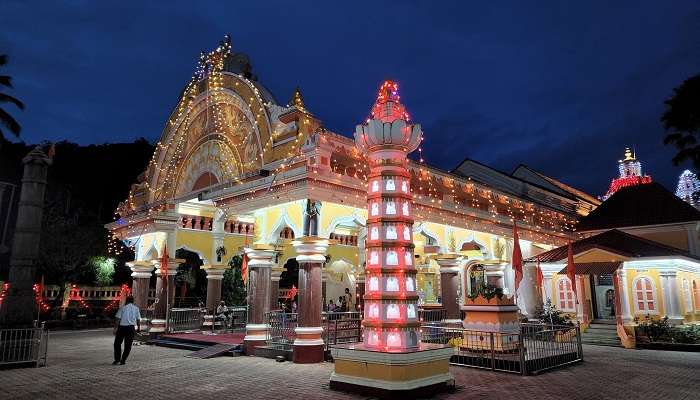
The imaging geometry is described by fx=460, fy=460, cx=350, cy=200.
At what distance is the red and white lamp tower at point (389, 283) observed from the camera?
288 inches

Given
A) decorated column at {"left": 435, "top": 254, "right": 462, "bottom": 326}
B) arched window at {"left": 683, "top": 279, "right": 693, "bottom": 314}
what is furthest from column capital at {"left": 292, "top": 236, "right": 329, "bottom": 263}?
arched window at {"left": 683, "top": 279, "right": 693, "bottom": 314}

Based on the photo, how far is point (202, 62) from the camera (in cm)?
1491

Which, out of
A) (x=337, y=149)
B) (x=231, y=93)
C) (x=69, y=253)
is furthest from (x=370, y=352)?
(x=69, y=253)

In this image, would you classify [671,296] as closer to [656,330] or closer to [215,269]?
[656,330]

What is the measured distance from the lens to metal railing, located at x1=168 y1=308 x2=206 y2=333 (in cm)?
1621

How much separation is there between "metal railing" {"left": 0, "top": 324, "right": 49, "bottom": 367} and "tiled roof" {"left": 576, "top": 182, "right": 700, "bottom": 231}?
21633 mm

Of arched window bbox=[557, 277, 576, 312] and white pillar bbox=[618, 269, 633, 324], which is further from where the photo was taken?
arched window bbox=[557, 277, 576, 312]

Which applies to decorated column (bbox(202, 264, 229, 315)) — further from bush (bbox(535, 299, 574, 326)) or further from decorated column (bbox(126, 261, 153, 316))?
bush (bbox(535, 299, 574, 326))

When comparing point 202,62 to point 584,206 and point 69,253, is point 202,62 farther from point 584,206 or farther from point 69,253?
point 584,206

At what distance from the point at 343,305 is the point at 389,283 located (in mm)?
12522

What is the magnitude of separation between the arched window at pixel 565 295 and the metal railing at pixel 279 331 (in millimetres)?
11365

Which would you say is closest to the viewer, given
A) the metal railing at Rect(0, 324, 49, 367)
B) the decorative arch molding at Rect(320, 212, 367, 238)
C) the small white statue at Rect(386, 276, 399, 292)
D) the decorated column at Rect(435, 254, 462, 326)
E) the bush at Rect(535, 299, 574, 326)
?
the small white statue at Rect(386, 276, 399, 292)

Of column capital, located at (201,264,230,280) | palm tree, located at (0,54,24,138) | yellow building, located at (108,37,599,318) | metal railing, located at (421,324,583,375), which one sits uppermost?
palm tree, located at (0,54,24,138)

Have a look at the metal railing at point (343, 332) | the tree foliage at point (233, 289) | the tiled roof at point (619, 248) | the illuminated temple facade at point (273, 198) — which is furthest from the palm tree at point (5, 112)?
the tiled roof at point (619, 248)
